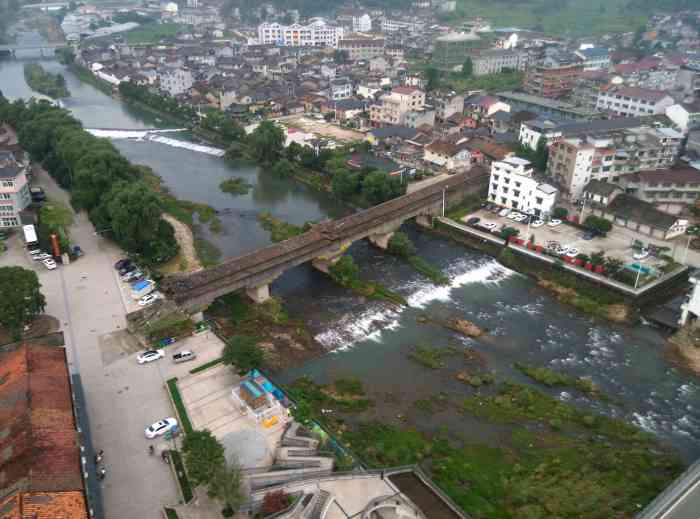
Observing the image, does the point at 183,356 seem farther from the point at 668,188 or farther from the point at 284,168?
the point at 668,188

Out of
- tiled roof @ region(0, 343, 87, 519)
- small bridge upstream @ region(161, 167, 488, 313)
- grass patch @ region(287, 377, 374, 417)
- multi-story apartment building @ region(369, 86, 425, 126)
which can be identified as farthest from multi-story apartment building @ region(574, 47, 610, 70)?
tiled roof @ region(0, 343, 87, 519)

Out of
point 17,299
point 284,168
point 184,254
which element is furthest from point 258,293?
point 284,168

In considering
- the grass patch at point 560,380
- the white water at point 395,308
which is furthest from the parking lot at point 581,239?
the grass patch at point 560,380

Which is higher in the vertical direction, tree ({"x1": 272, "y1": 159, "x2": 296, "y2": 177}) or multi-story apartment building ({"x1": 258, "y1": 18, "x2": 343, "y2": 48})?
multi-story apartment building ({"x1": 258, "y1": 18, "x2": 343, "y2": 48})

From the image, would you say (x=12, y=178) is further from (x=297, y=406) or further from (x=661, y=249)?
(x=661, y=249)

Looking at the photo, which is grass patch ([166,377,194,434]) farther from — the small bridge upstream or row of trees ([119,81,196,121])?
row of trees ([119,81,196,121])

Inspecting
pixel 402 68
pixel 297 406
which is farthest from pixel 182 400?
pixel 402 68
